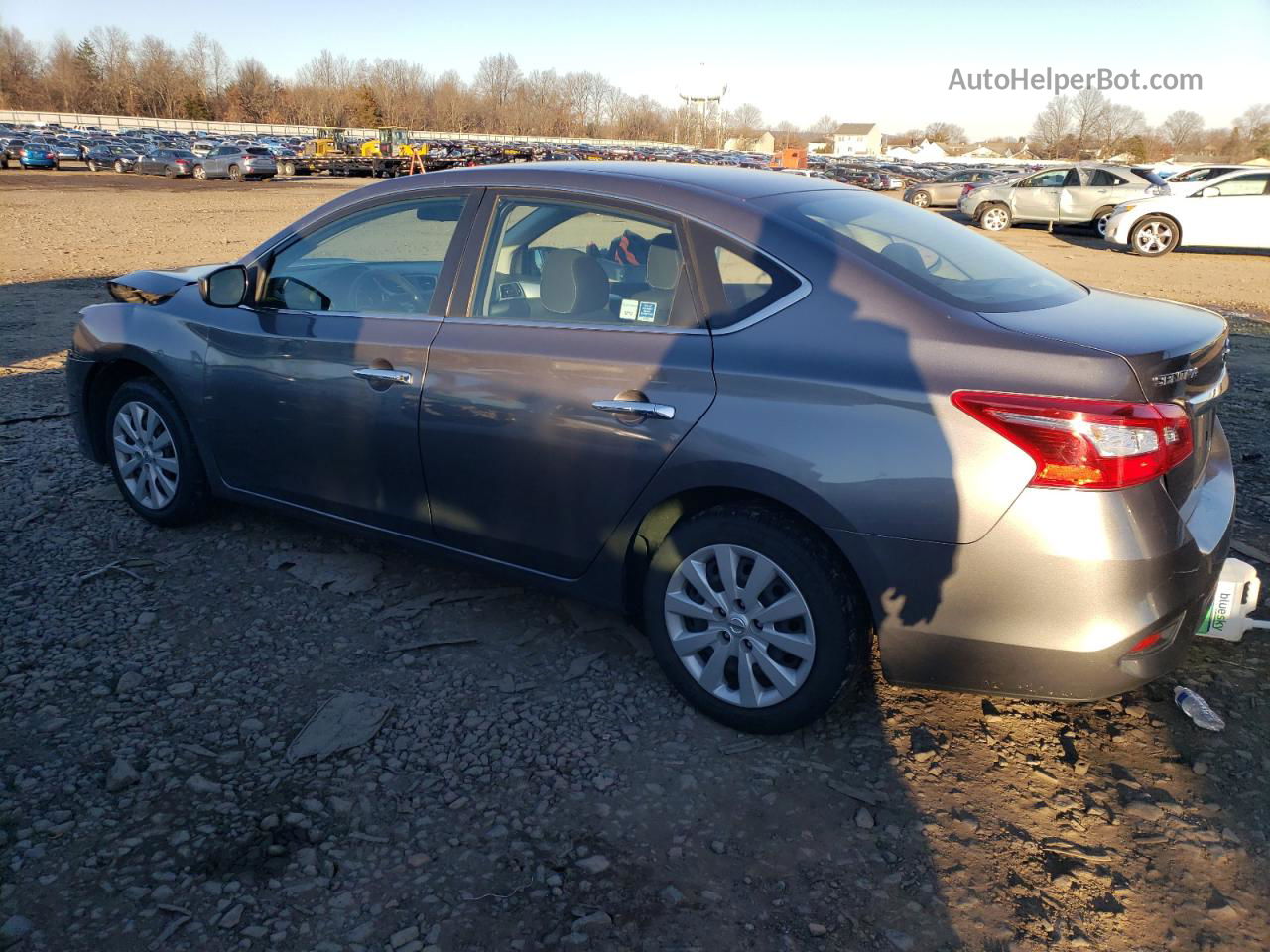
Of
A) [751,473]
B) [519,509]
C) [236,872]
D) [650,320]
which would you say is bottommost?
[236,872]

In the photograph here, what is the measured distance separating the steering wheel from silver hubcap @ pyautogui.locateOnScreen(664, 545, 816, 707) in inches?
61.5

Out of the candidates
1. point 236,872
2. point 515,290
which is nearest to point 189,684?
point 236,872

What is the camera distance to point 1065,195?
78.6 feet

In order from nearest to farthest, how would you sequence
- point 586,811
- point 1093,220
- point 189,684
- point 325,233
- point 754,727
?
point 586,811, point 754,727, point 189,684, point 325,233, point 1093,220

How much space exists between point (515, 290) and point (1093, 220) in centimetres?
2409

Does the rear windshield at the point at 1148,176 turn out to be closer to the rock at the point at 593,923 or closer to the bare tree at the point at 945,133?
the rock at the point at 593,923

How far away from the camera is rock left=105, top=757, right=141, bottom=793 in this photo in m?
2.89

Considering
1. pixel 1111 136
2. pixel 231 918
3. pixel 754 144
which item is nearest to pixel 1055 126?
pixel 1111 136

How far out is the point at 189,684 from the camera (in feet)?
11.3

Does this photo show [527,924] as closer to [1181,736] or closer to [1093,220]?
[1181,736]

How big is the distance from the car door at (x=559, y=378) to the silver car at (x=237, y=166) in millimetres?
43600

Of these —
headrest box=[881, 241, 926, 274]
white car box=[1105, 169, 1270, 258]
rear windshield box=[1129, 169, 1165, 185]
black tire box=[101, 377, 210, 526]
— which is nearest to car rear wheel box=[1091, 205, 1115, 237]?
rear windshield box=[1129, 169, 1165, 185]

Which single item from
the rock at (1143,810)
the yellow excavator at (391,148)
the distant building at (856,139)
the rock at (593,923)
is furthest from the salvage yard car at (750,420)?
the distant building at (856,139)

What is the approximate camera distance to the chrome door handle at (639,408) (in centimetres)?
304
